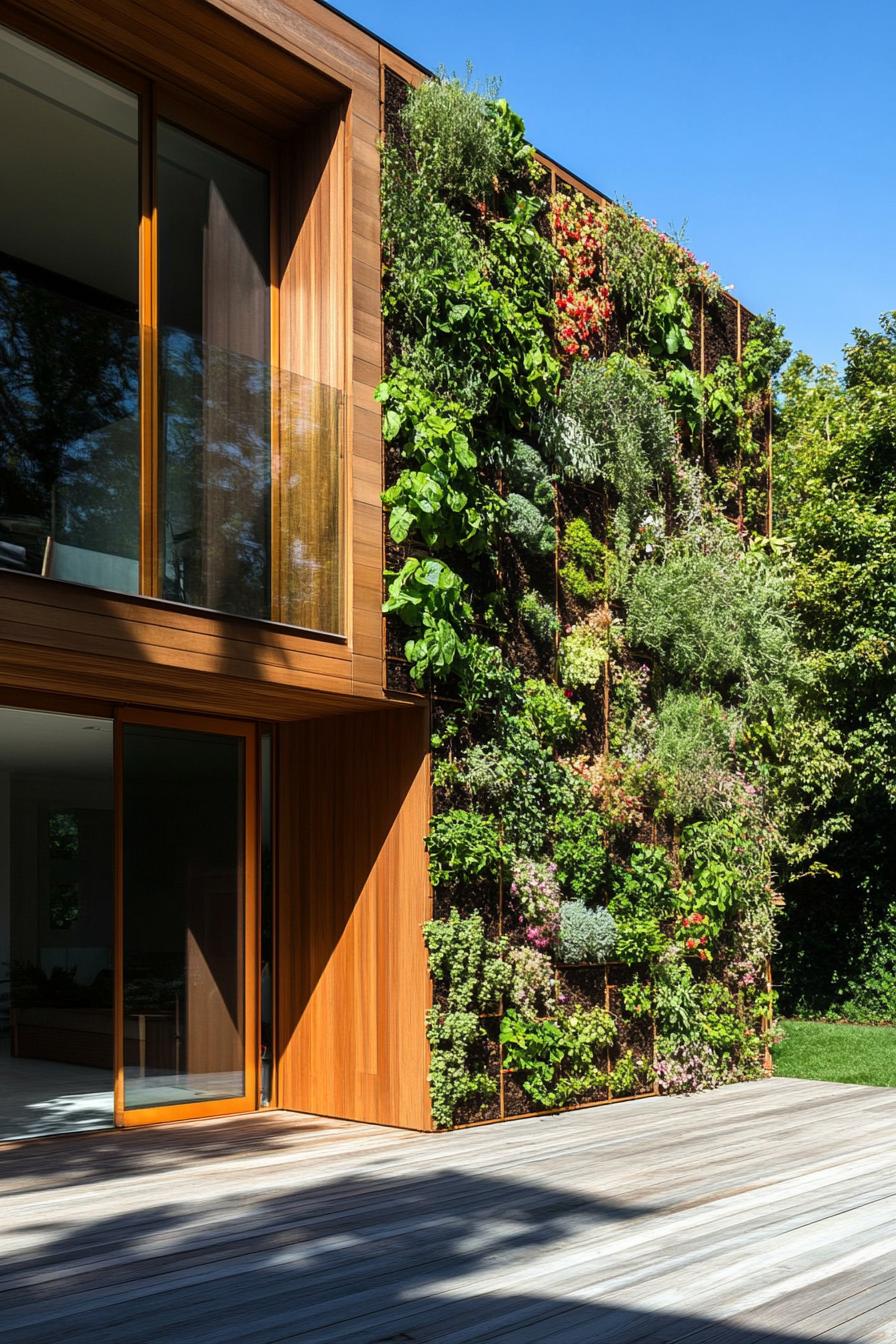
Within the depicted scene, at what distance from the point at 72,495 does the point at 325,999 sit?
3593 millimetres

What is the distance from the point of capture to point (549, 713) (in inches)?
332

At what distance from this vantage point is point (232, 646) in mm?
6613

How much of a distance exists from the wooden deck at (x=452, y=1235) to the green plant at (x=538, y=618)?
3071mm

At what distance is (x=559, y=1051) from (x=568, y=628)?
2.77 metres

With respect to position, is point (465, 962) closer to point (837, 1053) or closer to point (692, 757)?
point (692, 757)

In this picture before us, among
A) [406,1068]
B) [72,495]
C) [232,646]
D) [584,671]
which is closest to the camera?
[72,495]

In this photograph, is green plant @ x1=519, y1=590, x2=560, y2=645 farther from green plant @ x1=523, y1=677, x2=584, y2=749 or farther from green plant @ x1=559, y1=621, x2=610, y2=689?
green plant @ x1=523, y1=677, x2=584, y2=749

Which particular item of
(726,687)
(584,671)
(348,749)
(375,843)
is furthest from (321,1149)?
(726,687)

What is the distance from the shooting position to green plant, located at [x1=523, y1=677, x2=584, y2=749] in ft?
27.5

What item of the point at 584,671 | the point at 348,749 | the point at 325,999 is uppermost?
the point at 584,671

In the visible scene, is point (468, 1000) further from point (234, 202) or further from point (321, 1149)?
point (234, 202)

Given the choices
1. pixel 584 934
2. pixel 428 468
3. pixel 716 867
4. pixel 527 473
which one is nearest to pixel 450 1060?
pixel 584 934

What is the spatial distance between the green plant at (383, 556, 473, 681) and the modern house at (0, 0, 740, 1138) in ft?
0.47

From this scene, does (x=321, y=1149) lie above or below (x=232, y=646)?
below
